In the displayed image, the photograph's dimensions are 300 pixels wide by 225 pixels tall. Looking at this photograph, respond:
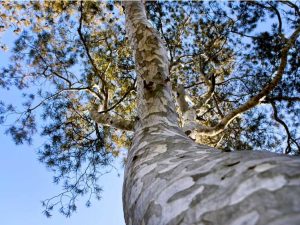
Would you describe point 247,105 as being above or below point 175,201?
above

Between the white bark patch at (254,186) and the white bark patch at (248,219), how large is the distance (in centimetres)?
4

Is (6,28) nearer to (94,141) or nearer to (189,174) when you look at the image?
(94,141)

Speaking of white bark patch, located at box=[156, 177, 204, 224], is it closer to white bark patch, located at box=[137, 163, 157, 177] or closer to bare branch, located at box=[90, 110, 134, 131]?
white bark patch, located at box=[137, 163, 157, 177]

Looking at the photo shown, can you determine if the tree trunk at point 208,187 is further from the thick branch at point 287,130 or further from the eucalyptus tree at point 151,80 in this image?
the thick branch at point 287,130

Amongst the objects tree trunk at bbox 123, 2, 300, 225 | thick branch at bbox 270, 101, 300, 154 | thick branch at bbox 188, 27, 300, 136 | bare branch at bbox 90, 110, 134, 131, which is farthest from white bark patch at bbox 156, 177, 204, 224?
thick branch at bbox 270, 101, 300, 154

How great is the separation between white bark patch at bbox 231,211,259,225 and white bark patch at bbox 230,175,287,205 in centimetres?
4

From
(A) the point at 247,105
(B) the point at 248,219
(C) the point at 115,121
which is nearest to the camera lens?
(B) the point at 248,219

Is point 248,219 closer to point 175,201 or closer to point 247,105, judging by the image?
point 175,201

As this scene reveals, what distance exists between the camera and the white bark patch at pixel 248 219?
47 cm

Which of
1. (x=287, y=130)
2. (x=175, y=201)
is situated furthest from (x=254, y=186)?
(x=287, y=130)

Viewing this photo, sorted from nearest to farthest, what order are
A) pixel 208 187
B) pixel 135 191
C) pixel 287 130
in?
1. pixel 208 187
2. pixel 135 191
3. pixel 287 130

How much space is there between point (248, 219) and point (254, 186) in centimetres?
6

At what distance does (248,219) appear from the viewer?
0.48m

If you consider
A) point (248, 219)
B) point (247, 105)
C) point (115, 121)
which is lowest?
point (248, 219)
